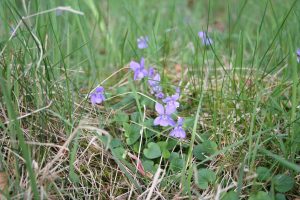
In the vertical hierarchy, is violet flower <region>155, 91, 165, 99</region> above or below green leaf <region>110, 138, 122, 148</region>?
above

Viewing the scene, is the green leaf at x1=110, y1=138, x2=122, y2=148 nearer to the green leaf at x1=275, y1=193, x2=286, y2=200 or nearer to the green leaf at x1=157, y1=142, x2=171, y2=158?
the green leaf at x1=157, y1=142, x2=171, y2=158

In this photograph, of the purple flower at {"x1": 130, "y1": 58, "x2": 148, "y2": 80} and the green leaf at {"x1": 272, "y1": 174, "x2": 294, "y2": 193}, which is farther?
the purple flower at {"x1": 130, "y1": 58, "x2": 148, "y2": 80}

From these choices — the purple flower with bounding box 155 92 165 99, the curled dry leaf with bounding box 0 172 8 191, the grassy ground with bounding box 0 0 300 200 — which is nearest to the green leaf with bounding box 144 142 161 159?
the grassy ground with bounding box 0 0 300 200

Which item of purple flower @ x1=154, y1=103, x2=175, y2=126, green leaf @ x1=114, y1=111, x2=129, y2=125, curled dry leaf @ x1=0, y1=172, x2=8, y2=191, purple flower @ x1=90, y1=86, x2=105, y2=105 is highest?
purple flower @ x1=90, y1=86, x2=105, y2=105

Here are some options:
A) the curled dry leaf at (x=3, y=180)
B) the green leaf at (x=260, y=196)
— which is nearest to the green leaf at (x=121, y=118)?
the curled dry leaf at (x=3, y=180)

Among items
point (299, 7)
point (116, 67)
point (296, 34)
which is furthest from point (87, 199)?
point (299, 7)

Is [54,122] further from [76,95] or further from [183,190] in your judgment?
[183,190]

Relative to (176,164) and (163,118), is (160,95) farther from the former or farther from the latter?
(176,164)
